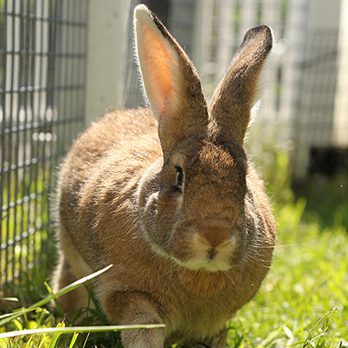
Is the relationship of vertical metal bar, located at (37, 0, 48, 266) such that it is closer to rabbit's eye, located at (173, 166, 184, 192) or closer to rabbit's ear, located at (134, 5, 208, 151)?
rabbit's ear, located at (134, 5, 208, 151)

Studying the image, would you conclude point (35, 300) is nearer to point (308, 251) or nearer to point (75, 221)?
point (75, 221)

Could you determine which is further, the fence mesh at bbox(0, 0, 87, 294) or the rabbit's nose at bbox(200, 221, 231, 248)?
the fence mesh at bbox(0, 0, 87, 294)

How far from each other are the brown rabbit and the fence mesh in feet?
2.00

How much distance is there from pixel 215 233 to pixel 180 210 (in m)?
0.18

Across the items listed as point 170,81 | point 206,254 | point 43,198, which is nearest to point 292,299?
point 43,198

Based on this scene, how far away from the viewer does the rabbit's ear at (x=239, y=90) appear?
3088 mm

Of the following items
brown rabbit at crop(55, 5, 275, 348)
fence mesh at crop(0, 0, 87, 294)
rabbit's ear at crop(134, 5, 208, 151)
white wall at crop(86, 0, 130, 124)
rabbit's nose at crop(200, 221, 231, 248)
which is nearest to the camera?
rabbit's nose at crop(200, 221, 231, 248)

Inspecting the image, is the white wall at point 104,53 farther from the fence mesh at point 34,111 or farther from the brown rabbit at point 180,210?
the brown rabbit at point 180,210

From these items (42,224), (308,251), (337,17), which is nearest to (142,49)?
(42,224)

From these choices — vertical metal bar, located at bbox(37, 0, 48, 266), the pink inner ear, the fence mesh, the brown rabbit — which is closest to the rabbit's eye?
the brown rabbit

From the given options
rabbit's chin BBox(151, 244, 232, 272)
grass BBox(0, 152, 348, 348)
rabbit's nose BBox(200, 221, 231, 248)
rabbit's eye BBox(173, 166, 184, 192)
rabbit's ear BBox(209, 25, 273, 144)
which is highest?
rabbit's ear BBox(209, 25, 273, 144)

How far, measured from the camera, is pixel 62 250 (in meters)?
3.86

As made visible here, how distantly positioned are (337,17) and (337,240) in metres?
2.96

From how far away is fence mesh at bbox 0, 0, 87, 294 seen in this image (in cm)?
390
